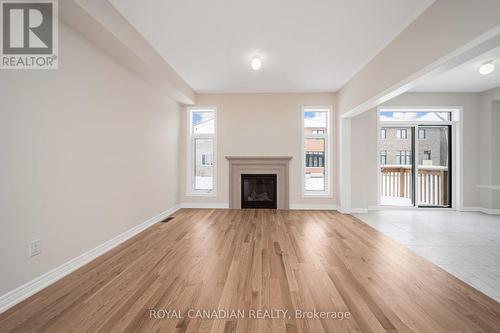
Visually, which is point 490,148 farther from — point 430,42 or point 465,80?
point 430,42

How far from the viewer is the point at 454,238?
3186mm

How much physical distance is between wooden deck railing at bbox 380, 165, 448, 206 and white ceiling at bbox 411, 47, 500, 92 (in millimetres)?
1848

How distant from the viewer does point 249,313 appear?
157 centimetres

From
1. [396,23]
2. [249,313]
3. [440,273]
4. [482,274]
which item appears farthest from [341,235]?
[396,23]

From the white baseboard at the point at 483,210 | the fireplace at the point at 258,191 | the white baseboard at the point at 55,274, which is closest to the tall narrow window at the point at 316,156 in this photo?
the fireplace at the point at 258,191

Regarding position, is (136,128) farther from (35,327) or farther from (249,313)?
(249,313)

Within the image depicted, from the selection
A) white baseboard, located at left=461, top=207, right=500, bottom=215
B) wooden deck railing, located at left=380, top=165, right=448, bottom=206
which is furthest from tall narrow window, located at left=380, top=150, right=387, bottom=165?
white baseboard, located at left=461, top=207, right=500, bottom=215

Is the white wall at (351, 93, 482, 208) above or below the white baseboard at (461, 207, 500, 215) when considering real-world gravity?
A: above

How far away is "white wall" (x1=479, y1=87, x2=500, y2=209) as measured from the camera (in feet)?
15.6

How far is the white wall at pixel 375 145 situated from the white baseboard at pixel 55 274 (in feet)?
15.3

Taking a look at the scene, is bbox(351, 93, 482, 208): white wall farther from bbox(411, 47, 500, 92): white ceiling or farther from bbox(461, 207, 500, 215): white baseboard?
bbox(411, 47, 500, 92): white ceiling

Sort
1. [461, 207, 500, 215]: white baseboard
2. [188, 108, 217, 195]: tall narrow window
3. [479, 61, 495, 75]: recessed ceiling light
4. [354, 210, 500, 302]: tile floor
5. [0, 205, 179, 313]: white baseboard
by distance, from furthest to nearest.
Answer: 1. [188, 108, 217, 195]: tall narrow window
2. [461, 207, 500, 215]: white baseboard
3. [479, 61, 495, 75]: recessed ceiling light
4. [354, 210, 500, 302]: tile floor
5. [0, 205, 179, 313]: white baseboard

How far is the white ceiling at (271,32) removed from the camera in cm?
231

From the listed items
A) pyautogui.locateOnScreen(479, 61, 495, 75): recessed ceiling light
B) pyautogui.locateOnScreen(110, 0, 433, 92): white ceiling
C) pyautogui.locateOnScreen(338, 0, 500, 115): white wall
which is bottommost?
pyautogui.locateOnScreen(338, 0, 500, 115): white wall
